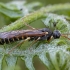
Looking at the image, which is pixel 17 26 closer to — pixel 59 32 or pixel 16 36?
pixel 16 36

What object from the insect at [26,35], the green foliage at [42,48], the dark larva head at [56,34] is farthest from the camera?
the dark larva head at [56,34]

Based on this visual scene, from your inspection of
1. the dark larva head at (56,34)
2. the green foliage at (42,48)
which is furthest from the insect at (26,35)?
the green foliage at (42,48)

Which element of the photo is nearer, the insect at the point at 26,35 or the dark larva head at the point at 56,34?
the insect at the point at 26,35

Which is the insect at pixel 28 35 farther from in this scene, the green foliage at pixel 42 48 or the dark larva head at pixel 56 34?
the green foliage at pixel 42 48

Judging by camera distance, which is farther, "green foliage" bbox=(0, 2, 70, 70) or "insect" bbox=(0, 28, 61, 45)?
"insect" bbox=(0, 28, 61, 45)

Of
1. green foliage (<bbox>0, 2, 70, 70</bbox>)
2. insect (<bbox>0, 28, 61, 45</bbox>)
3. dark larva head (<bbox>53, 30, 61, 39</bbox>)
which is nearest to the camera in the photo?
green foliage (<bbox>0, 2, 70, 70</bbox>)

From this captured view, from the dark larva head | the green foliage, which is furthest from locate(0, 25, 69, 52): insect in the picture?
the green foliage

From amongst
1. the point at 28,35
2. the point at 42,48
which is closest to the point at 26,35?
the point at 28,35

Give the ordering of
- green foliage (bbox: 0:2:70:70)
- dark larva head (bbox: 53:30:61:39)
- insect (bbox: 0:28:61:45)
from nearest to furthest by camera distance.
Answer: green foliage (bbox: 0:2:70:70)
insect (bbox: 0:28:61:45)
dark larva head (bbox: 53:30:61:39)

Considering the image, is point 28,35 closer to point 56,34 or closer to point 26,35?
point 26,35

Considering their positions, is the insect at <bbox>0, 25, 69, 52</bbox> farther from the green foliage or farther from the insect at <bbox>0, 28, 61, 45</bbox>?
the green foliage

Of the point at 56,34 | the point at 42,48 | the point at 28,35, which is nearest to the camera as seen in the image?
the point at 42,48
